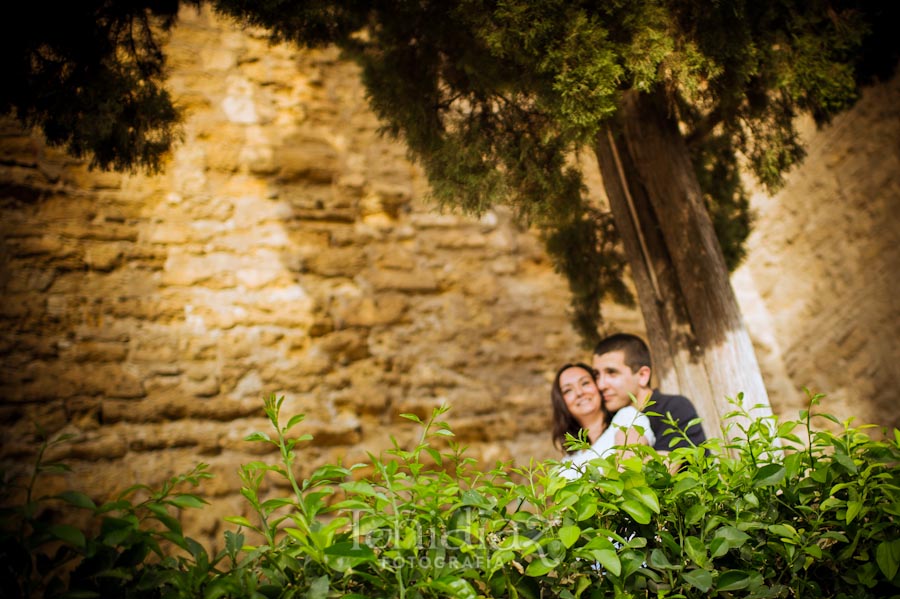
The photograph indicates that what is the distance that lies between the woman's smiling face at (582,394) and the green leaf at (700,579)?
1.72m

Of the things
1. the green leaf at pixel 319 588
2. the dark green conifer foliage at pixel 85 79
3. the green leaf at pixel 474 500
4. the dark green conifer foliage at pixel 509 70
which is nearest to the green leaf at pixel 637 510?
the green leaf at pixel 474 500

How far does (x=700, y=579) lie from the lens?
4.01 ft

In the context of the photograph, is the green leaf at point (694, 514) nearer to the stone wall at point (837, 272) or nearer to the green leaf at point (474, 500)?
the green leaf at point (474, 500)

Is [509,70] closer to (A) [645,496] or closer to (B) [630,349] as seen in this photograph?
(B) [630,349]

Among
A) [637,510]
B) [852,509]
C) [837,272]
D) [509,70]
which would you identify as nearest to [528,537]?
[637,510]

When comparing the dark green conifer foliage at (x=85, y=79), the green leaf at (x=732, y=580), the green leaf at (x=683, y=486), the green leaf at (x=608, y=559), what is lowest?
the green leaf at (x=732, y=580)

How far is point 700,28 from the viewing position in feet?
7.27

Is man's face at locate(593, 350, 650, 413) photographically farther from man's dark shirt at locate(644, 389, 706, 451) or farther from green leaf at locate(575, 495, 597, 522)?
green leaf at locate(575, 495, 597, 522)

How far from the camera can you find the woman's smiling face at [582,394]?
2959mm

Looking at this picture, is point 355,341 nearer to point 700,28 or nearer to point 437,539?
→ point 700,28

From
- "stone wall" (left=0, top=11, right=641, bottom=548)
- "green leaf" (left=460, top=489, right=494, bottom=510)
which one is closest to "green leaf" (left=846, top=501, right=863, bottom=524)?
"green leaf" (left=460, top=489, right=494, bottom=510)

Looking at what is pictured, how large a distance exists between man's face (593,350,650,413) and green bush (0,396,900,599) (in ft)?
4.35

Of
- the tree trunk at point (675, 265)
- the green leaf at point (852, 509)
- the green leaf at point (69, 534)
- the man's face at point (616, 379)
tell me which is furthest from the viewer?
the man's face at point (616, 379)

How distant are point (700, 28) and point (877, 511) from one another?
163 cm
